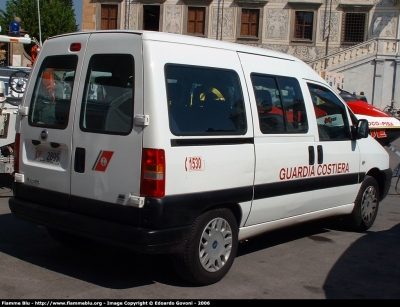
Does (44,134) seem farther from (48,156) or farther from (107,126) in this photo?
(107,126)

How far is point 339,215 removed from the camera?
692 cm

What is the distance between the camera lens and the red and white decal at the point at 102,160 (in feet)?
15.4

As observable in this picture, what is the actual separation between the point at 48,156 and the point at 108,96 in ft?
2.88

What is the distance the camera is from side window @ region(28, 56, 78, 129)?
16.7 feet

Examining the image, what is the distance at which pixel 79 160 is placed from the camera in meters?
4.91

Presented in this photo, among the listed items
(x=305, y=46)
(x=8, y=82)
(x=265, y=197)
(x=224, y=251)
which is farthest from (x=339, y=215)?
(x=305, y=46)

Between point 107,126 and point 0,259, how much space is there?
191 centimetres

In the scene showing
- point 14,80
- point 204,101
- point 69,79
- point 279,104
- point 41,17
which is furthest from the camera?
point 41,17

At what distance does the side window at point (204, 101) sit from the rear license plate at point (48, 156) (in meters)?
1.20

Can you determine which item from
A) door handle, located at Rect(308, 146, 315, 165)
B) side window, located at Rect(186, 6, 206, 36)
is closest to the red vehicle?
door handle, located at Rect(308, 146, 315, 165)

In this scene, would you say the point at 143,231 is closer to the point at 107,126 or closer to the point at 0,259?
the point at 107,126

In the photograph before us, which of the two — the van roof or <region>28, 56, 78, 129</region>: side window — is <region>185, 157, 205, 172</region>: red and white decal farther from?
<region>28, 56, 78, 129</region>: side window

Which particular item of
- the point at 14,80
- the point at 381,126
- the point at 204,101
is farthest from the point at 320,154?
the point at 14,80

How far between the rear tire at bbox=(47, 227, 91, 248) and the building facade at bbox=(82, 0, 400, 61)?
2944cm
